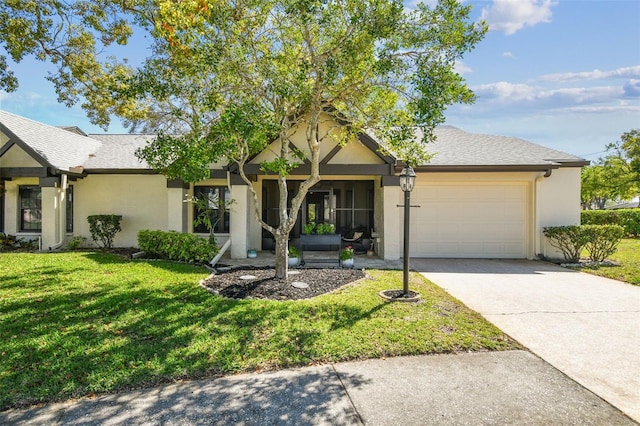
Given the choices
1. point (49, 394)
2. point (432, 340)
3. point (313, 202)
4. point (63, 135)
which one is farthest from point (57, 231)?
point (432, 340)

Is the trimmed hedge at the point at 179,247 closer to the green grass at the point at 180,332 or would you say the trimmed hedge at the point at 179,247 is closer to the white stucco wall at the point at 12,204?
the green grass at the point at 180,332

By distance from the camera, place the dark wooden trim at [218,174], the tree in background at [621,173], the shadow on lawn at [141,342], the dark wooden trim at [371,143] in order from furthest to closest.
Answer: the tree in background at [621,173] → the dark wooden trim at [218,174] → the dark wooden trim at [371,143] → the shadow on lawn at [141,342]

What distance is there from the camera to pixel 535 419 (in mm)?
3158

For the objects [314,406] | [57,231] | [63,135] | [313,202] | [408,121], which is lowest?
[314,406]

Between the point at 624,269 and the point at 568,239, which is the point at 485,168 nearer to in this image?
the point at 568,239

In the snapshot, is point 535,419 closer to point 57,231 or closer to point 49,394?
point 49,394

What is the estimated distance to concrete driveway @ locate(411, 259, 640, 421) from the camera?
13.1ft

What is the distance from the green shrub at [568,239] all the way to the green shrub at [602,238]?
163 mm

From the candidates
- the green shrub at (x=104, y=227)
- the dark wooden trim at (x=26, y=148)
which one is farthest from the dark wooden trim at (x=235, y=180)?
the dark wooden trim at (x=26, y=148)

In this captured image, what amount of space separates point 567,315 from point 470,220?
6.58m

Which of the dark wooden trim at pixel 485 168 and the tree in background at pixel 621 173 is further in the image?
the tree in background at pixel 621 173

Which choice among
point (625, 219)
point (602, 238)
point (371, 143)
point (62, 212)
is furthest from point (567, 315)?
point (625, 219)

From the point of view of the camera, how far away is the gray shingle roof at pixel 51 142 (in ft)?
42.9

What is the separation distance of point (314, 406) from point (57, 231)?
13747 mm
